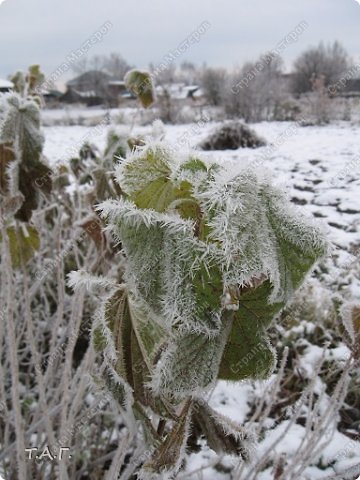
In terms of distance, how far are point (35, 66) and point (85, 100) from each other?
46.7 ft

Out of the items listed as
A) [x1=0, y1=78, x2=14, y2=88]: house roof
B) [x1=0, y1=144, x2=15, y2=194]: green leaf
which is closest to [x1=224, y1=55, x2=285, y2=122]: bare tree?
[x1=0, y1=78, x2=14, y2=88]: house roof

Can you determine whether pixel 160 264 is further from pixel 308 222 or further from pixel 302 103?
pixel 302 103

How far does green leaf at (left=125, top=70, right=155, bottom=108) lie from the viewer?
130cm

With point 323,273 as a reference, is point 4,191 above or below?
above

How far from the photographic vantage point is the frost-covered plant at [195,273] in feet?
1.45

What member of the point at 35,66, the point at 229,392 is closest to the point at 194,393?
the point at 35,66

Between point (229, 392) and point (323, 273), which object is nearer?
point (229, 392)

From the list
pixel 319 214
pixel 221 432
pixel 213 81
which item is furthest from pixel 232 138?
pixel 221 432

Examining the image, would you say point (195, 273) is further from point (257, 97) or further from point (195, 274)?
point (257, 97)

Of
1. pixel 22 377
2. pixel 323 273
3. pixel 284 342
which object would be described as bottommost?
pixel 22 377

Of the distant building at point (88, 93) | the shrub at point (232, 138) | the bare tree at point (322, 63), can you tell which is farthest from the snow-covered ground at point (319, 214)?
the distant building at point (88, 93)

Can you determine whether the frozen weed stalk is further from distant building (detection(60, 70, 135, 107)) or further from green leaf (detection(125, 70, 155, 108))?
distant building (detection(60, 70, 135, 107))

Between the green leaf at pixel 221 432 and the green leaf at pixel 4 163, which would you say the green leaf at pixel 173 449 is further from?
the green leaf at pixel 4 163

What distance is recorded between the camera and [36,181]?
43.1 inches
